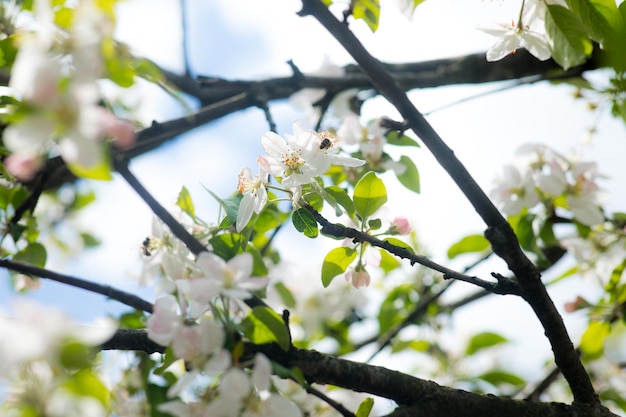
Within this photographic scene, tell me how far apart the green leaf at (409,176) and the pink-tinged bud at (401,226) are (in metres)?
0.36

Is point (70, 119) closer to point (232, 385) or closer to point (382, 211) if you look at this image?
point (232, 385)

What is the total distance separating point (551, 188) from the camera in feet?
5.70

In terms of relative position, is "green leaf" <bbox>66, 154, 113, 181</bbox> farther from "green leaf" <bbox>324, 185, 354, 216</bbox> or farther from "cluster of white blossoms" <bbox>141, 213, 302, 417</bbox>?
"green leaf" <bbox>324, 185, 354, 216</bbox>

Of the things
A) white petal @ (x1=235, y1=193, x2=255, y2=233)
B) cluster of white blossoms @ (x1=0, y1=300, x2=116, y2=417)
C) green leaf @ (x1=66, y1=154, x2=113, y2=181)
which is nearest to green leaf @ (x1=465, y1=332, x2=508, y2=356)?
white petal @ (x1=235, y1=193, x2=255, y2=233)

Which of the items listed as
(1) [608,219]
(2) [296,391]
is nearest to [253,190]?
(2) [296,391]

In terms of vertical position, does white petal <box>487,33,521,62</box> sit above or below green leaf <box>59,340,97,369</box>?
above

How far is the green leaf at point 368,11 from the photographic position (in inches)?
49.8

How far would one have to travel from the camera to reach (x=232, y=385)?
78cm

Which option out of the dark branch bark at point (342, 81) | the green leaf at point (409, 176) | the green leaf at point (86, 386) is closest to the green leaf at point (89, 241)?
the dark branch bark at point (342, 81)

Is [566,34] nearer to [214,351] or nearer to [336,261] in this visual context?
[336,261]

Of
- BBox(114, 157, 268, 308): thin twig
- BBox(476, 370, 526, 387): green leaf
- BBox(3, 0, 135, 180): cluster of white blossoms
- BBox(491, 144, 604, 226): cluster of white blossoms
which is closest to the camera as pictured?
BBox(3, 0, 135, 180): cluster of white blossoms

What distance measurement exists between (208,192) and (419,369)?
1979 millimetres

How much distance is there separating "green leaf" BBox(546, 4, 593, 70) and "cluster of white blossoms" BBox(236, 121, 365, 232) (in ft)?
1.40

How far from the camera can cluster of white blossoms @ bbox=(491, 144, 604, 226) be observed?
1745 millimetres
